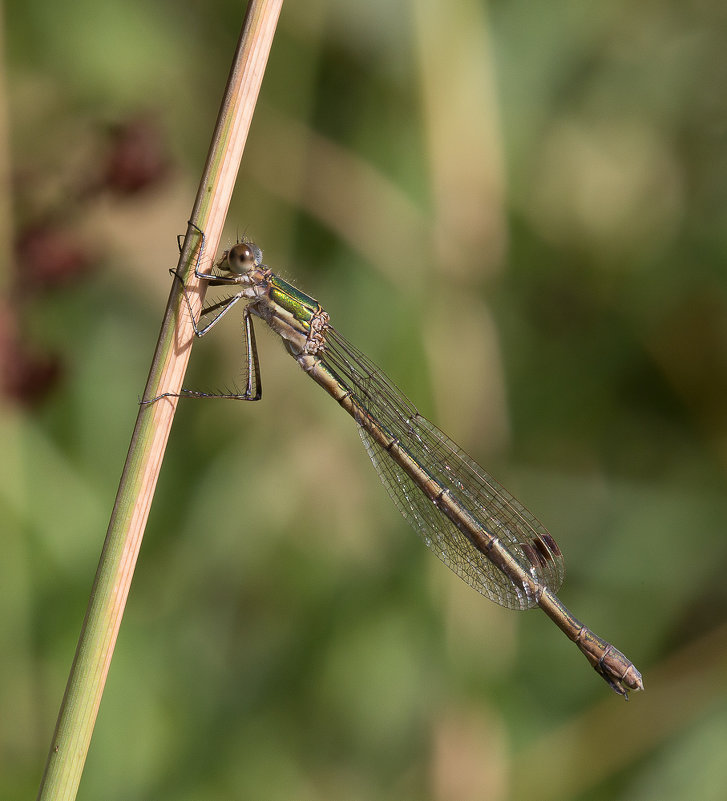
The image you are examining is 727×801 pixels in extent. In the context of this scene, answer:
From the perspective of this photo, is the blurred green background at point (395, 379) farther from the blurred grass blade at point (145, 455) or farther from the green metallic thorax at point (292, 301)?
the blurred grass blade at point (145, 455)

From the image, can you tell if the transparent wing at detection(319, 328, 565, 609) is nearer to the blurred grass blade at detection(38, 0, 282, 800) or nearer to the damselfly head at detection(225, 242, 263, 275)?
the damselfly head at detection(225, 242, 263, 275)

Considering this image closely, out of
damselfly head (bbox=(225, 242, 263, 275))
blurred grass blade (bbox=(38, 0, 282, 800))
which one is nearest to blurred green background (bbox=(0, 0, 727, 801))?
damselfly head (bbox=(225, 242, 263, 275))

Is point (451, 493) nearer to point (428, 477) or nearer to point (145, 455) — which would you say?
point (428, 477)

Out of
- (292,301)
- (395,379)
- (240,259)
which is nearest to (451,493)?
(395,379)

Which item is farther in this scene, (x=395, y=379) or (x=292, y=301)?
(x=395, y=379)

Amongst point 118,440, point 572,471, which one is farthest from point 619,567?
point 118,440

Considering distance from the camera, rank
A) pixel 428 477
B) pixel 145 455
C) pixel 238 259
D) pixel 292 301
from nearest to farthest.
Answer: pixel 145 455
pixel 238 259
pixel 292 301
pixel 428 477

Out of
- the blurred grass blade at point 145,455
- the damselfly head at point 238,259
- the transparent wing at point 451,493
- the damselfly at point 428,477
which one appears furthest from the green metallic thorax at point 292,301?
the blurred grass blade at point 145,455
